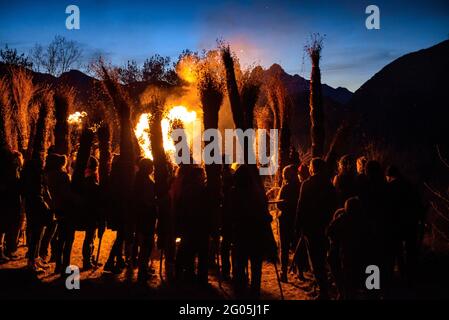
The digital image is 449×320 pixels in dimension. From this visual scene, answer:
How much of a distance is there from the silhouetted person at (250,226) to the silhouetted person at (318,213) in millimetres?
652

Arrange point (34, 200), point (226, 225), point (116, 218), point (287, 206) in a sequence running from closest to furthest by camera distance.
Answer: point (226, 225), point (34, 200), point (287, 206), point (116, 218)

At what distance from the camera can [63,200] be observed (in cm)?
793

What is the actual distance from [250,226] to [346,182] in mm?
2194

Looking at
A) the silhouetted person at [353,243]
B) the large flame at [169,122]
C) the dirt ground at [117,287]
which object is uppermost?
the large flame at [169,122]

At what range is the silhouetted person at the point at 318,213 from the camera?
6805 mm

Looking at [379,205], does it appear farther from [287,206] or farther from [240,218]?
[240,218]

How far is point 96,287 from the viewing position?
7.52 m

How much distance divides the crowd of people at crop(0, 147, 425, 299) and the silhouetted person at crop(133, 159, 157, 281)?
0.02 m

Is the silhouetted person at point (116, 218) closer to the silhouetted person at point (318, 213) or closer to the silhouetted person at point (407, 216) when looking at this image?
the silhouetted person at point (318, 213)

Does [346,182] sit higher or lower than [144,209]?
higher

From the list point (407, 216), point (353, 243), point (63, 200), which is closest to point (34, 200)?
point (63, 200)

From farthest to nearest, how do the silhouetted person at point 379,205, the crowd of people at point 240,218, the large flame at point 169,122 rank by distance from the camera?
the large flame at point 169,122
the silhouetted person at point 379,205
the crowd of people at point 240,218

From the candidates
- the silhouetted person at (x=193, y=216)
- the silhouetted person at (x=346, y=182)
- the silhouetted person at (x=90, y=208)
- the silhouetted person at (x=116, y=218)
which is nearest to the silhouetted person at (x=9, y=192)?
the silhouetted person at (x=90, y=208)
